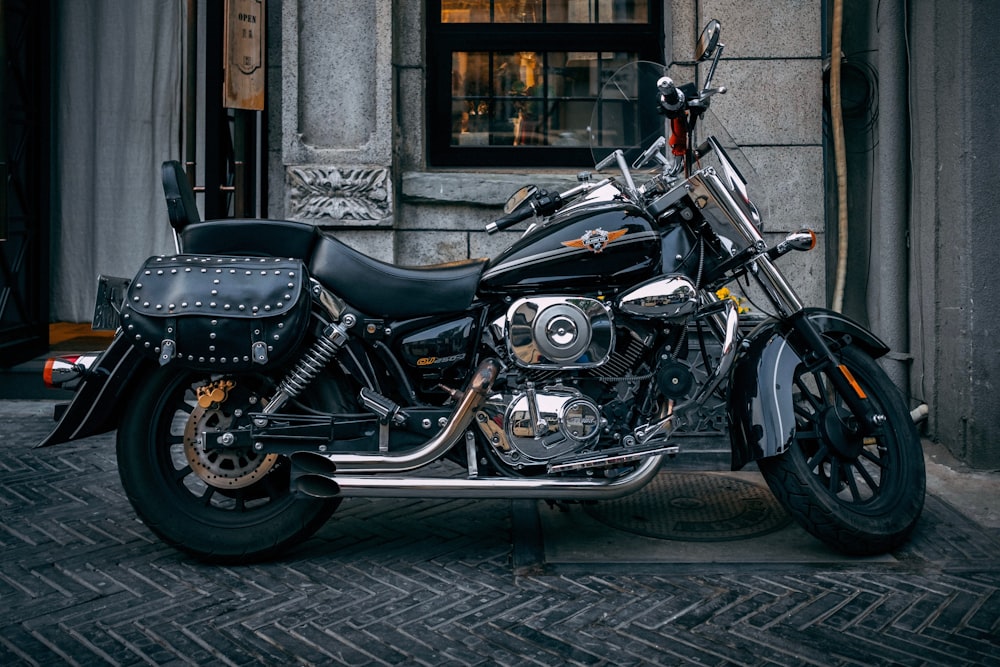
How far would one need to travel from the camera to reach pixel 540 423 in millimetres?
3719

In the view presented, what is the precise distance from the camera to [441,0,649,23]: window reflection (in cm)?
696

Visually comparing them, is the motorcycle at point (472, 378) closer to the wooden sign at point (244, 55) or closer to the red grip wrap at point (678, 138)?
the red grip wrap at point (678, 138)

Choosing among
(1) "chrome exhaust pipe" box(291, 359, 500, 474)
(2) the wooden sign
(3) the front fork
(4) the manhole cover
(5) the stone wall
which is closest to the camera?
(1) "chrome exhaust pipe" box(291, 359, 500, 474)

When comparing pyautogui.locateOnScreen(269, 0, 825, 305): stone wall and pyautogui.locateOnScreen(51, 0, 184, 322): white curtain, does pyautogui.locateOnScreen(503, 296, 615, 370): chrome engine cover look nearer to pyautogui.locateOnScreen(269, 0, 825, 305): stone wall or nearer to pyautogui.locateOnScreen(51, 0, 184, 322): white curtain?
pyautogui.locateOnScreen(269, 0, 825, 305): stone wall

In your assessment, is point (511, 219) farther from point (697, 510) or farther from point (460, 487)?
point (697, 510)

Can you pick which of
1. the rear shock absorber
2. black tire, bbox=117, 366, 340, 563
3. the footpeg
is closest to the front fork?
the footpeg

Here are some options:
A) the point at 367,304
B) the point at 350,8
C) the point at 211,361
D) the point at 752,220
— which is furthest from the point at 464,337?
the point at 350,8

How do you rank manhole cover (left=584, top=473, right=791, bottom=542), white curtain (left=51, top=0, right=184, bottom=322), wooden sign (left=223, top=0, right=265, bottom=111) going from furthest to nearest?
white curtain (left=51, top=0, right=184, bottom=322) → wooden sign (left=223, top=0, right=265, bottom=111) → manhole cover (left=584, top=473, right=791, bottom=542)

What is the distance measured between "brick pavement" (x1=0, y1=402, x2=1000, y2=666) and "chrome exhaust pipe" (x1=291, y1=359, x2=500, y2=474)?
38cm

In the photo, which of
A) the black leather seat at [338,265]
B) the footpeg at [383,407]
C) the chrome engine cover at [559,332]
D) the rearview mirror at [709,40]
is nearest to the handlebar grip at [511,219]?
the black leather seat at [338,265]

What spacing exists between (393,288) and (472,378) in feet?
1.42

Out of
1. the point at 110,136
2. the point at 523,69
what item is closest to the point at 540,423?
the point at 523,69

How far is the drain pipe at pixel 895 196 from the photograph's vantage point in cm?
603

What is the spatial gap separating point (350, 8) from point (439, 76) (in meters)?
0.77
